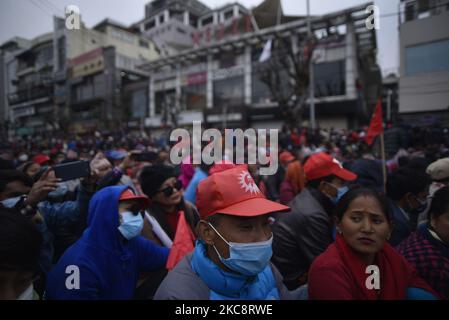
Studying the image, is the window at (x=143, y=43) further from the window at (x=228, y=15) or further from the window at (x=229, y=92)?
the window at (x=228, y=15)

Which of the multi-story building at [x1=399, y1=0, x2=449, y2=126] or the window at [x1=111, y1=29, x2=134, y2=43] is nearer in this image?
the multi-story building at [x1=399, y1=0, x2=449, y2=126]

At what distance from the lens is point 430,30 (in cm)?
266

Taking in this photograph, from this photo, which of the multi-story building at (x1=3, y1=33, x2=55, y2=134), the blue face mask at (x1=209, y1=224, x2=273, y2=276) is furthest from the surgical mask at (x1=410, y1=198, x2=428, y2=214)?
the multi-story building at (x1=3, y1=33, x2=55, y2=134)

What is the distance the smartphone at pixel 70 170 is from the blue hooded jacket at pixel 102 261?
0.24 m

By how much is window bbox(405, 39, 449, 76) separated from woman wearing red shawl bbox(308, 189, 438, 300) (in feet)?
5.66

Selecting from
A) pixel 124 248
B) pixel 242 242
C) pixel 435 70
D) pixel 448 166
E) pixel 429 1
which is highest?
pixel 429 1

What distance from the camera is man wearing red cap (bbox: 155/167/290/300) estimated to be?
4.39 feet

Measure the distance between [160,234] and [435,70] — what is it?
9.66ft

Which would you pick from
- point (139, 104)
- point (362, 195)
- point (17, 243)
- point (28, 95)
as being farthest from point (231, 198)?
point (139, 104)

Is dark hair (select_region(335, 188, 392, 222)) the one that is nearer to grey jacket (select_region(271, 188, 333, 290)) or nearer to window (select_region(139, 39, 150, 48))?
grey jacket (select_region(271, 188, 333, 290))

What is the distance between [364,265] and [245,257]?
2.15 ft

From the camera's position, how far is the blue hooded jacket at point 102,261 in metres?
1.70
